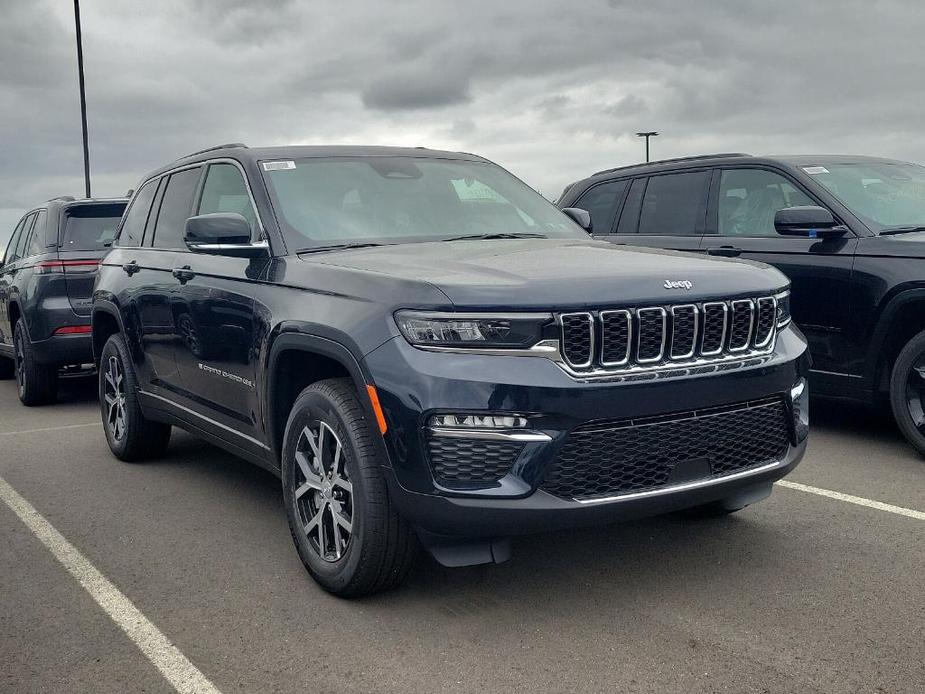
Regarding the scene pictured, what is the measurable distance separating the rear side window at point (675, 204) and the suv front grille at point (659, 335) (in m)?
3.88

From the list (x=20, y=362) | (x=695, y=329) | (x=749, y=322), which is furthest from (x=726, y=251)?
(x=20, y=362)

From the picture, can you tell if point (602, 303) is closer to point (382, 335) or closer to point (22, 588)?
point (382, 335)

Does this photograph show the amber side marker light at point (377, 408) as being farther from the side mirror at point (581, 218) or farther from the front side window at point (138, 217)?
the front side window at point (138, 217)

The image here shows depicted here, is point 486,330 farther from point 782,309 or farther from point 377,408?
point 782,309

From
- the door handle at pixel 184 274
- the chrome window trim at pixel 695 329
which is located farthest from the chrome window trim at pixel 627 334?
the door handle at pixel 184 274

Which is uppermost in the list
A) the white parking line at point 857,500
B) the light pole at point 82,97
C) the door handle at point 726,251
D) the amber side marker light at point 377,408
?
the light pole at point 82,97

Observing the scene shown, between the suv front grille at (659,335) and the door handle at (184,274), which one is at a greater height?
the door handle at (184,274)

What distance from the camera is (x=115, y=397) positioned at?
21.8 ft

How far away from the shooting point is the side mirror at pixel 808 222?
6324mm

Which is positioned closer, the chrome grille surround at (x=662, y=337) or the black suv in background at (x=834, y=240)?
the chrome grille surround at (x=662, y=337)

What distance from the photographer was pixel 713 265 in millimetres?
4020

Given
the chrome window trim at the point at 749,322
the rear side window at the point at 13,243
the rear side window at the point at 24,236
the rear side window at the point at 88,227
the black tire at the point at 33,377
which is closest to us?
the chrome window trim at the point at 749,322

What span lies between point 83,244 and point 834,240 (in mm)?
6496

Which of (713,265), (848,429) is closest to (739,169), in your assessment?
(848,429)
